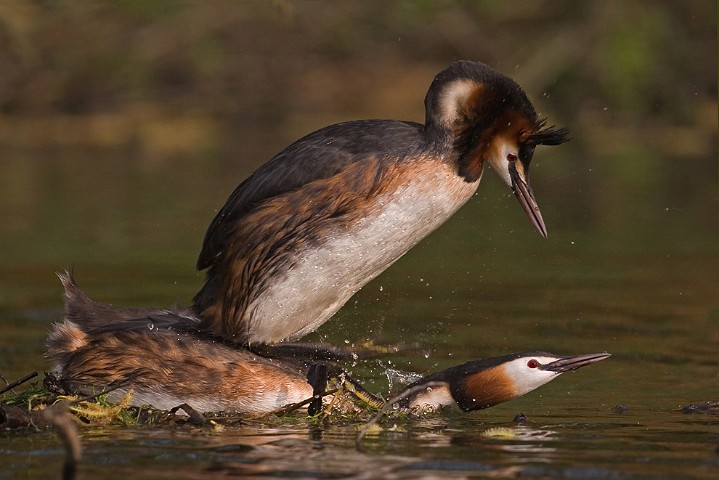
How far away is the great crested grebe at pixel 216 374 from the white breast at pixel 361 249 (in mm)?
239

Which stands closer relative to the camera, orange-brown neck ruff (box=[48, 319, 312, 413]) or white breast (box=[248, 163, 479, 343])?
white breast (box=[248, 163, 479, 343])

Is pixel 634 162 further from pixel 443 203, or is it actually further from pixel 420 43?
pixel 443 203

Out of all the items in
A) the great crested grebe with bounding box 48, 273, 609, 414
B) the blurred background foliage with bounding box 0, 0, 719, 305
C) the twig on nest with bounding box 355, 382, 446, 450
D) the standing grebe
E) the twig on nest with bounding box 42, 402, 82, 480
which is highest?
the blurred background foliage with bounding box 0, 0, 719, 305

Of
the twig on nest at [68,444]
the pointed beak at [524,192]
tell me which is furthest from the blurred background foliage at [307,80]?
the twig on nest at [68,444]

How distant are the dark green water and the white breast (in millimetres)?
673

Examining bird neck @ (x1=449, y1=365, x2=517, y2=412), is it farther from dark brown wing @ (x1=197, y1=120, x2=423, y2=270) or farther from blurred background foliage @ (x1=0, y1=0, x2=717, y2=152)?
blurred background foliage @ (x1=0, y1=0, x2=717, y2=152)

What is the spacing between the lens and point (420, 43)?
1933 centimetres

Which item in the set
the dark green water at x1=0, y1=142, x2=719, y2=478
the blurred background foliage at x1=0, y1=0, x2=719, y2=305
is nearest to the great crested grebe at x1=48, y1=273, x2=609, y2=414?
the dark green water at x1=0, y1=142, x2=719, y2=478

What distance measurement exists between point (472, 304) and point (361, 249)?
3.10 m

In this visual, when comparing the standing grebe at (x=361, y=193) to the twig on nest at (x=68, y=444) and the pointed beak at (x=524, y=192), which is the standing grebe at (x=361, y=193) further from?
the twig on nest at (x=68, y=444)

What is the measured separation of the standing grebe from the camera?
688cm

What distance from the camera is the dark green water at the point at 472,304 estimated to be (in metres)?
5.86

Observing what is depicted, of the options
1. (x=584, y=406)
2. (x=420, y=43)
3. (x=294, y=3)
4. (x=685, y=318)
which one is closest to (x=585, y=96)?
(x=420, y=43)

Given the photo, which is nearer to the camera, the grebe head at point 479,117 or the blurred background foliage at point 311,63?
the grebe head at point 479,117
